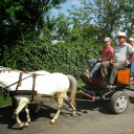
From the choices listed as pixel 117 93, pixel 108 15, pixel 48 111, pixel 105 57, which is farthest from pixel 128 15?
pixel 48 111

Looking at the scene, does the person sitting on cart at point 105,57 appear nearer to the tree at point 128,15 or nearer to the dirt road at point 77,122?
the dirt road at point 77,122

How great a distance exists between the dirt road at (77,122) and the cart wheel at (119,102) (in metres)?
0.15

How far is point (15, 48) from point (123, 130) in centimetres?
475

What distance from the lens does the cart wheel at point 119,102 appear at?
3.73 metres

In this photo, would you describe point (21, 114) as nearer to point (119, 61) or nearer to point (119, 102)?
point (119, 102)

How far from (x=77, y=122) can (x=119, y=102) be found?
4.26 feet

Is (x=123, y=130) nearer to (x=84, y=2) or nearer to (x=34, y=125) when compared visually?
(x=34, y=125)

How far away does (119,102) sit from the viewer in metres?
3.87

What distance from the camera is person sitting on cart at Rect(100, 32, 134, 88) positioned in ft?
12.6

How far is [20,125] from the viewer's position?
10.4 ft

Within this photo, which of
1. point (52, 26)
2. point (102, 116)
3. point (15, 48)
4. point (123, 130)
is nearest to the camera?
point (123, 130)

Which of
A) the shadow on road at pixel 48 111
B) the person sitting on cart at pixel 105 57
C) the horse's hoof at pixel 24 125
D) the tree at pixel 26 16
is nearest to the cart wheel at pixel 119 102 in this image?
the shadow on road at pixel 48 111

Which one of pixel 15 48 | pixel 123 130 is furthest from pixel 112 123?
pixel 15 48

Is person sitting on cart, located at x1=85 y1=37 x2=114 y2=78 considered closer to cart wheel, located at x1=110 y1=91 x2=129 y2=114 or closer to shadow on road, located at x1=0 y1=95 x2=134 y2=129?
cart wheel, located at x1=110 y1=91 x2=129 y2=114
